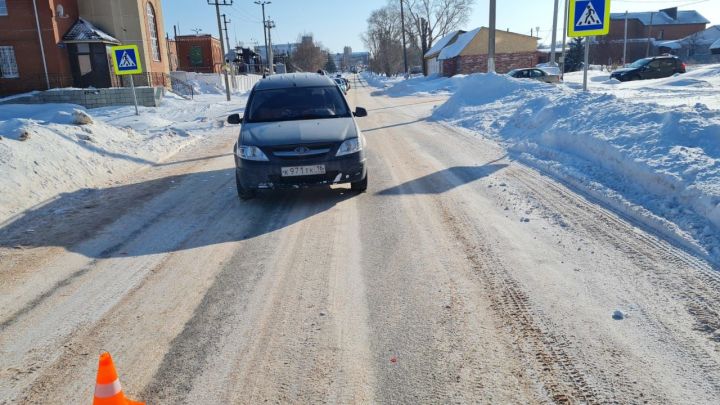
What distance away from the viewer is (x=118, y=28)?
99.1 feet

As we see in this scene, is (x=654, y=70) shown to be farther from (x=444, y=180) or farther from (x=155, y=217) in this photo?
(x=155, y=217)

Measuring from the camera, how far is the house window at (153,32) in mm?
32781

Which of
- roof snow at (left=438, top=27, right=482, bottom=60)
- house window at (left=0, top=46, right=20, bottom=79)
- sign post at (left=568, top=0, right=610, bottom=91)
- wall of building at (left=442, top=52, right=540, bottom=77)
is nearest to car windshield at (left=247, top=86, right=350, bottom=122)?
sign post at (left=568, top=0, right=610, bottom=91)

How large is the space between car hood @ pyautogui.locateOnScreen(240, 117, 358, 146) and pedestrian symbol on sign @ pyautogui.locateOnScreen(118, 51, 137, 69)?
10068mm

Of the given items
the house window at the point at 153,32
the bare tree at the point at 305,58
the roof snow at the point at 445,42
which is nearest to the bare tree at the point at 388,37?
the bare tree at the point at 305,58

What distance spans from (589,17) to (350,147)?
7.64 m

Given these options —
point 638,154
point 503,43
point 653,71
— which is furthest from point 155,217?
point 503,43

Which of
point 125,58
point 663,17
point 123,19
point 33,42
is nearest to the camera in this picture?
point 125,58

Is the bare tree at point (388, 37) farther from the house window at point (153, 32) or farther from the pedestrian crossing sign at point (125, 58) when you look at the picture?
the pedestrian crossing sign at point (125, 58)

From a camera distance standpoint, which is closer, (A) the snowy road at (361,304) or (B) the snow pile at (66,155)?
(A) the snowy road at (361,304)

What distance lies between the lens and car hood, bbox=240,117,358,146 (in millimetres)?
6414

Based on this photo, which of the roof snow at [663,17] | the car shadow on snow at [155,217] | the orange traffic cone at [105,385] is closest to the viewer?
the orange traffic cone at [105,385]

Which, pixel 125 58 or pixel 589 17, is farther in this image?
pixel 125 58

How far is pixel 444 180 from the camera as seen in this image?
25.2 ft
